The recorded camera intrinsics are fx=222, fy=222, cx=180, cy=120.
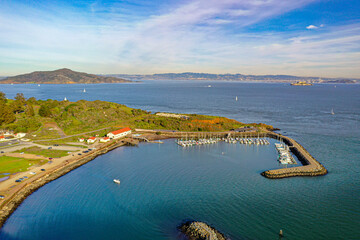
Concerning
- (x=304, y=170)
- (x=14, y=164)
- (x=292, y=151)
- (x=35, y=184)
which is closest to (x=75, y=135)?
(x=14, y=164)

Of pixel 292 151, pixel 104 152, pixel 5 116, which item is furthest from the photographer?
pixel 5 116

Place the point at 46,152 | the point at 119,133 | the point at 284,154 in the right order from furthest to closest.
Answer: the point at 119,133 → the point at 284,154 → the point at 46,152

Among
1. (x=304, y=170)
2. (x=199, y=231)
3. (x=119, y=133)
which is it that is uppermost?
(x=119, y=133)

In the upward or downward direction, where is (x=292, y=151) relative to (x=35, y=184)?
upward

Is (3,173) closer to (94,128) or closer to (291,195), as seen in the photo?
(94,128)

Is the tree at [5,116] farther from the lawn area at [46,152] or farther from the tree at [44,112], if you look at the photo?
the lawn area at [46,152]

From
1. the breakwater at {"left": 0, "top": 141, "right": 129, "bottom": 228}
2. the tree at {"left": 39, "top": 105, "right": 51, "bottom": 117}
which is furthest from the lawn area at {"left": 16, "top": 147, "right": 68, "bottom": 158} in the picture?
the tree at {"left": 39, "top": 105, "right": 51, "bottom": 117}

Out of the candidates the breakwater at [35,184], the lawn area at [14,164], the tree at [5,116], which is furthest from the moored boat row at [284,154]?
the tree at [5,116]

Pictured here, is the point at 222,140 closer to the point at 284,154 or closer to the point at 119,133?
the point at 284,154
